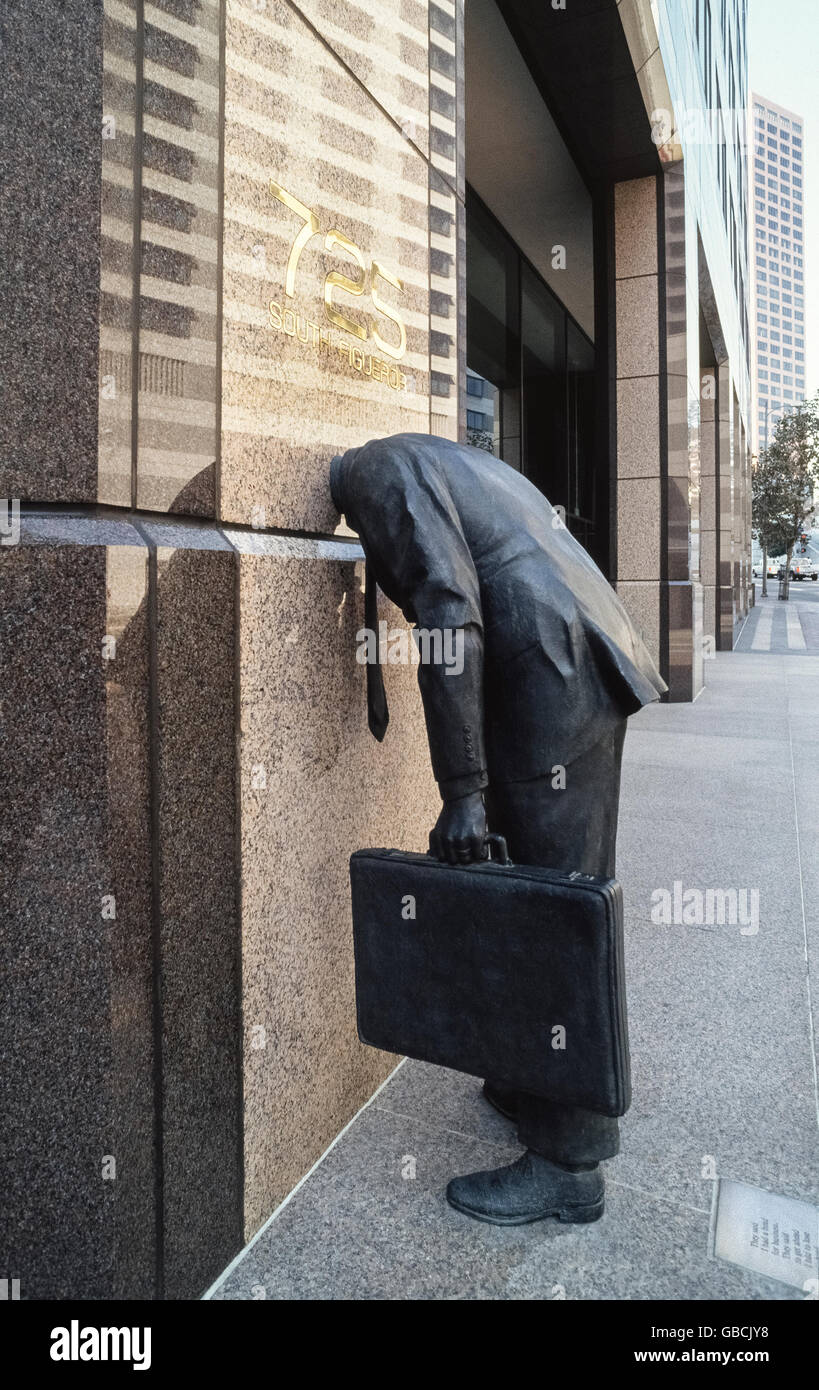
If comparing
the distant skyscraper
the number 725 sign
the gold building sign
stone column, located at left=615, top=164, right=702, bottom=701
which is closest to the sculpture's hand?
the gold building sign

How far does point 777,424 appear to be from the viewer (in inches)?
1545

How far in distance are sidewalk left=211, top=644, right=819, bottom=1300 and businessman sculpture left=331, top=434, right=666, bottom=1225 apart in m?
0.15

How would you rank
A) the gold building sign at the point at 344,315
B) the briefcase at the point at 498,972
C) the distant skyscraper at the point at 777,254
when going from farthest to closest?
the distant skyscraper at the point at 777,254 → the gold building sign at the point at 344,315 → the briefcase at the point at 498,972

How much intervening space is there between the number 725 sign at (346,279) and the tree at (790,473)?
3913 cm

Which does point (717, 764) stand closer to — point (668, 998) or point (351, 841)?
point (668, 998)

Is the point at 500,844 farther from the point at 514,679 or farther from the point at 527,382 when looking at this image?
the point at 527,382

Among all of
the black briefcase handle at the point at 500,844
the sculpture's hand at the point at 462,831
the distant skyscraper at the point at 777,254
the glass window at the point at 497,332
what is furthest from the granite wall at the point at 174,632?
the distant skyscraper at the point at 777,254

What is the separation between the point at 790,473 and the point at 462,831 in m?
41.0

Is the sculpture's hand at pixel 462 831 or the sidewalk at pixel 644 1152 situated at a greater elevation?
the sculpture's hand at pixel 462 831

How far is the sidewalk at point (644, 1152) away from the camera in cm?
217

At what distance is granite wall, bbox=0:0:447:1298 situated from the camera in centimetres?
185

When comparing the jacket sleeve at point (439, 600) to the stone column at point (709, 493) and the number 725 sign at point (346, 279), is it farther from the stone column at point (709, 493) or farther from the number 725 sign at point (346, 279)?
the stone column at point (709, 493)

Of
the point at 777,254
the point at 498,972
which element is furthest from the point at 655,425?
the point at 777,254

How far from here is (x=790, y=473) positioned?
3878 cm
